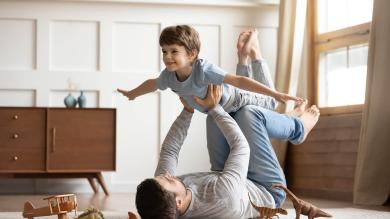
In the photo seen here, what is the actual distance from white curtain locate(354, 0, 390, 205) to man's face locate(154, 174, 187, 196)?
6.73ft

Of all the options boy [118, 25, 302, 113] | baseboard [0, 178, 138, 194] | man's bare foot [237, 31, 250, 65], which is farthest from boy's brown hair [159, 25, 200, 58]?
baseboard [0, 178, 138, 194]

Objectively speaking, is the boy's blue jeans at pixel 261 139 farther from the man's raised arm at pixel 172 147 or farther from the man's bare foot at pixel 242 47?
the man's bare foot at pixel 242 47

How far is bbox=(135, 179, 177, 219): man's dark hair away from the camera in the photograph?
2186mm

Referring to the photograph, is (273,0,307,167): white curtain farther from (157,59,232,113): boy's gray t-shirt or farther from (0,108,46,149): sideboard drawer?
(157,59,232,113): boy's gray t-shirt

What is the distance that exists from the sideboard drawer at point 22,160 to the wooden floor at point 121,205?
194 mm

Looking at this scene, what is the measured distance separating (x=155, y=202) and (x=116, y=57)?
10.9 ft

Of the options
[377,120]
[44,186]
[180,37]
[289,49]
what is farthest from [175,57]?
[44,186]

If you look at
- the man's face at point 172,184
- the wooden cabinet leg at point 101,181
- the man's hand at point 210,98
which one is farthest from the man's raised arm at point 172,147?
the wooden cabinet leg at point 101,181

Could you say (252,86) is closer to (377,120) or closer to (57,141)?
(377,120)

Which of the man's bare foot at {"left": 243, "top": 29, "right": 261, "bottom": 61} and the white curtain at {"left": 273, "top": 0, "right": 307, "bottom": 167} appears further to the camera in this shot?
the white curtain at {"left": 273, "top": 0, "right": 307, "bottom": 167}

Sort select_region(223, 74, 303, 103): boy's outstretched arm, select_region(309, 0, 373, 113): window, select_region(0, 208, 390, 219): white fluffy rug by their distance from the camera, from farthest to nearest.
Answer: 1. select_region(309, 0, 373, 113): window
2. select_region(0, 208, 390, 219): white fluffy rug
3. select_region(223, 74, 303, 103): boy's outstretched arm

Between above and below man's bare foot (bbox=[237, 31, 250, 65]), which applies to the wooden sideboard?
below

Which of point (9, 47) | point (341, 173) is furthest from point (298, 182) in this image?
point (9, 47)

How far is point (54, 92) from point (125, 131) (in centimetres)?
60
